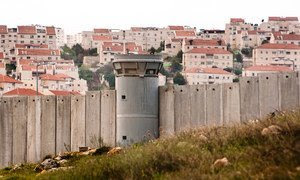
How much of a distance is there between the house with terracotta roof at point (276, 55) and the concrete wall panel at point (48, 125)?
16845cm

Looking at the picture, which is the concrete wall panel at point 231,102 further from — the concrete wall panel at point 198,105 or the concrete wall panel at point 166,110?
the concrete wall panel at point 166,110

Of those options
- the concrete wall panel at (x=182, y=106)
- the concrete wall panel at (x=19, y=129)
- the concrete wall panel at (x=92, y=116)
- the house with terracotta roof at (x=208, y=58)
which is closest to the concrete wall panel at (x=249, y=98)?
the concrete wall panel at (x=182, y=106)

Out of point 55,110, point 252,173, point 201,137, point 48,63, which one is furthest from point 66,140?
point 48,63

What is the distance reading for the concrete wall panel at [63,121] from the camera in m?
14.5

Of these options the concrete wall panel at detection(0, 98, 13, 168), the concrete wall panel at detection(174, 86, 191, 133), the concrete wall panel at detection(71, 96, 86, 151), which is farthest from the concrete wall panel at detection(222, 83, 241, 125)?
the concrete wall panel at detection(0, 98, 13, 168)

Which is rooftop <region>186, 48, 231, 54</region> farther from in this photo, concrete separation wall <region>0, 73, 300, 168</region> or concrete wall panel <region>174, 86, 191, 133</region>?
concrete wall panel <region>174, 86, 191, 133</region>

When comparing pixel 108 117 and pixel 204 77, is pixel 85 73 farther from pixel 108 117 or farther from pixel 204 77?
pixel 108 117

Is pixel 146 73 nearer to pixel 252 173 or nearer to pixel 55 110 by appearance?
pixel 55 110

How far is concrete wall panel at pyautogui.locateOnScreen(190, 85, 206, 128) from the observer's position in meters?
13.2

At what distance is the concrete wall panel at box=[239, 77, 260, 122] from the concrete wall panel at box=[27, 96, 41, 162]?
12.5ft

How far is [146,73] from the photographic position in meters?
13.7

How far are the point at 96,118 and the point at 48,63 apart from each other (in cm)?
17474

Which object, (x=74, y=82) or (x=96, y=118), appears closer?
(x=96, y=118)

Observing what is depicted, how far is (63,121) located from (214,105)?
294 centimetres
